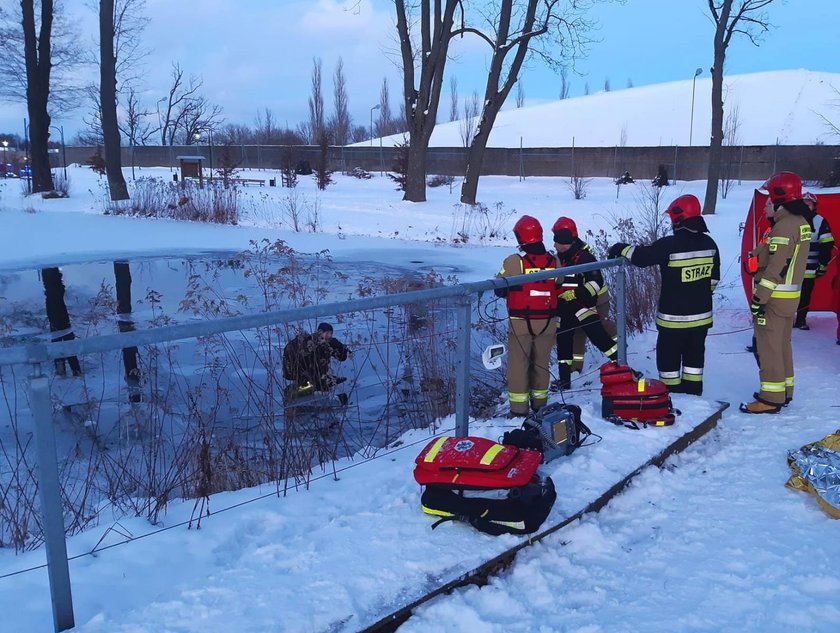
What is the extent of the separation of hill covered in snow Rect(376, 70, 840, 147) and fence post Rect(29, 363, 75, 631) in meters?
47.4

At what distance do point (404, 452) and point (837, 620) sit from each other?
254 centimetres

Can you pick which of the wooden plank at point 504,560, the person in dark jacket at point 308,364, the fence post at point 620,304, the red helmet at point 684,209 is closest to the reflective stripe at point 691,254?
the red helmet at point 684,209

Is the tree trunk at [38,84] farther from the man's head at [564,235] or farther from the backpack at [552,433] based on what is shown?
the backpack at [552,433]

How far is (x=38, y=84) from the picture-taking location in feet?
88.8

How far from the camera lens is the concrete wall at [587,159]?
1380 inches

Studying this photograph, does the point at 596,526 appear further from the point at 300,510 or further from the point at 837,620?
the point at 300,510

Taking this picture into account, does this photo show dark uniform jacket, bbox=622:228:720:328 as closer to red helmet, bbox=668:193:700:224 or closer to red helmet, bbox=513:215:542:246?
red helmet, bbox=668:193:700:224

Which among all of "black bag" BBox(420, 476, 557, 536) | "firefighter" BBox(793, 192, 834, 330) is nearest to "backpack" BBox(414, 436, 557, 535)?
"black bag" BBox(420, 476, 557, 536)

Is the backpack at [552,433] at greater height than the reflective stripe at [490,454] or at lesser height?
lesser

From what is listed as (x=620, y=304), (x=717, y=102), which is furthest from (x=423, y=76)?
(x=620, y=304)

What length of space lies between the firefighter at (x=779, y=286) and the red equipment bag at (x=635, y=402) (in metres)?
1.00

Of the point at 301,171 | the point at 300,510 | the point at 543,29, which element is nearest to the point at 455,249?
the point at 543,29

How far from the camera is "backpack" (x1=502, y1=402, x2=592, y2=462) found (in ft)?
13.2

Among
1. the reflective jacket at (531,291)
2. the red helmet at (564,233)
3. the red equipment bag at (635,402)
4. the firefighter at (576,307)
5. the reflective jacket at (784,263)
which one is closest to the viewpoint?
the red equipment bag at (635,402)
